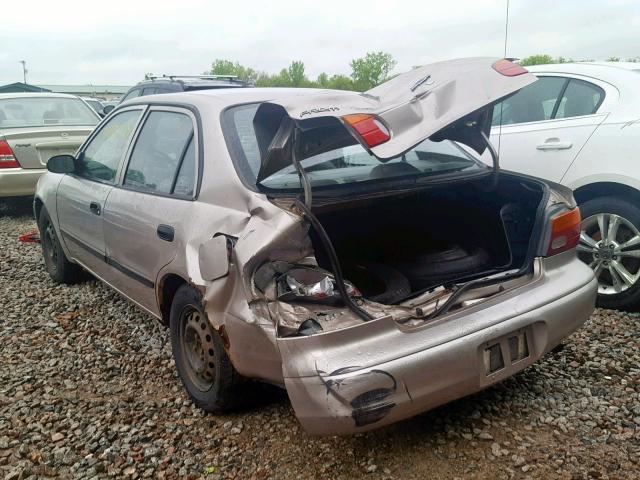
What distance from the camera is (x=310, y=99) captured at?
2.47 meters

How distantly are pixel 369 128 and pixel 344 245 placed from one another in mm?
969

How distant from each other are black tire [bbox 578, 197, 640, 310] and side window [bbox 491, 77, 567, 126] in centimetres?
80

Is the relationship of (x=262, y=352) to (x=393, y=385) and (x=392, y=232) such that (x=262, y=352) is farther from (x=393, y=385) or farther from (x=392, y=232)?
(x=392, y=232)

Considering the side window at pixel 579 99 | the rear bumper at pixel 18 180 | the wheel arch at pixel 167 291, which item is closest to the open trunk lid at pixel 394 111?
the wheel arch at pixel 167 291

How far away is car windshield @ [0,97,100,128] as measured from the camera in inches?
320

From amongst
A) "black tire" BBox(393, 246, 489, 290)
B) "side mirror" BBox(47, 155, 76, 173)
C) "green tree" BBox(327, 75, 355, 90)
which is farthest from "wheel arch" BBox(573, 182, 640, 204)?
"green tree" BBox(327, 75, 355, 90)

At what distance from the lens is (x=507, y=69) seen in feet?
8.15

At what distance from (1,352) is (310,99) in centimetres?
274

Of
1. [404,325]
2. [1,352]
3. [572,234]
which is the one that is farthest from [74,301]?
[572,234]

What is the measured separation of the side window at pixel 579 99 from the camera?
405 cm

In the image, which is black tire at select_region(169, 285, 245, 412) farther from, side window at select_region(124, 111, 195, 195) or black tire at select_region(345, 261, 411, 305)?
black tire at select_region(345, 261, 411, 305)

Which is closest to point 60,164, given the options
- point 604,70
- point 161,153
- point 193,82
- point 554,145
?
point 161,153

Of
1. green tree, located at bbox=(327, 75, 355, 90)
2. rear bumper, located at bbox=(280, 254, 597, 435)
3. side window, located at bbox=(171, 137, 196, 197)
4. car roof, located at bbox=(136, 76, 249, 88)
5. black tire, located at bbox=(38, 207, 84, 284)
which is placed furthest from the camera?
green tree, located at bbox=(327, 75, 355, 90)

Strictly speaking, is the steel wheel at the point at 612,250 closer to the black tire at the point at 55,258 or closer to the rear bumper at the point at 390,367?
the rear bumper at the point at 390,367
